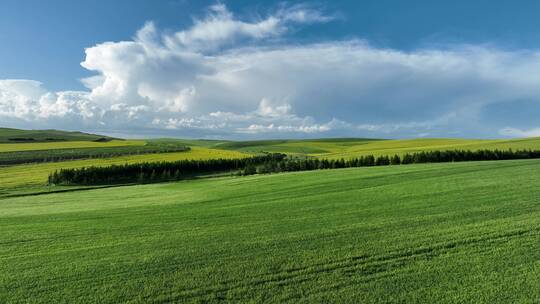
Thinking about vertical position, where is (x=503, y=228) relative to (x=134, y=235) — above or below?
above


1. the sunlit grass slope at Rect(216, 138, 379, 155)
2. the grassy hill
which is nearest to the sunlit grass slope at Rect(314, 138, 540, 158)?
the sunlit grass slope at Rect(216, 138, 379, 155)

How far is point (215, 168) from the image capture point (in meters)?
73.0

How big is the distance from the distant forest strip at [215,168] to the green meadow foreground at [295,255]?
123 feet

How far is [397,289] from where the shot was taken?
7090mm

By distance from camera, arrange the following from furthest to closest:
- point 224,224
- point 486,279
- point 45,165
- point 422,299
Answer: point 45,165
point 224,224
point 486,279
point 422,299

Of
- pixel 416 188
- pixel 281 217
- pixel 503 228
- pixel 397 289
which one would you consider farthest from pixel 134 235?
pixel 416 188

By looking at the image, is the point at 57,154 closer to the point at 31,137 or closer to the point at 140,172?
the point at 140,172

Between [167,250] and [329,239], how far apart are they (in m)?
4.91

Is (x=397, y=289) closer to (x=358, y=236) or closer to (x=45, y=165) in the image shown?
(x=358, y=236)

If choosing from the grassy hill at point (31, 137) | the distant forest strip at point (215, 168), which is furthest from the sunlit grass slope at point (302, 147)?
the grassy hill at point (31, 137)

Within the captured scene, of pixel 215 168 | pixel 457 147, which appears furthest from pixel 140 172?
pixel 457 147

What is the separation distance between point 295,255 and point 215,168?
64705mm

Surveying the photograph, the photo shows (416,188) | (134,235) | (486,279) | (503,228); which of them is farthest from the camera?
(416,188)

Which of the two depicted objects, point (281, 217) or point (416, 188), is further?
point (416, 188)
